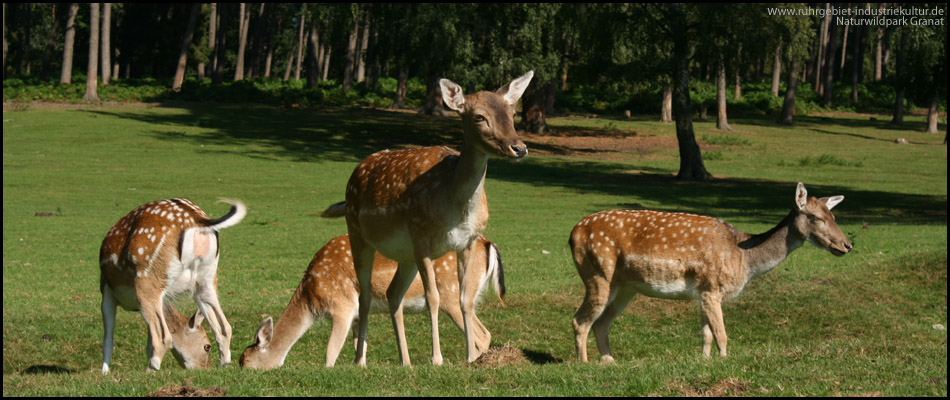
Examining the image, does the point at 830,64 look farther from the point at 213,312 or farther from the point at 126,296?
the point at 126,296

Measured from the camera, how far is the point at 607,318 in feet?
32.1

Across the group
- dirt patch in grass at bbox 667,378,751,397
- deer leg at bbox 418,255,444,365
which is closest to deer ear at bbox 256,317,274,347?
deer leg at bbox 418,255,444,365

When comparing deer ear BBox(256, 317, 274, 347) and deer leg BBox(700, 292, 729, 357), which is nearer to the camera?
deer leg BBox(700, 292, 729, 357)

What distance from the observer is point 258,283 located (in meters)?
14.3

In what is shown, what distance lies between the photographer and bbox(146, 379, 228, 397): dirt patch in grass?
21.9ft

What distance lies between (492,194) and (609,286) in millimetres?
18322

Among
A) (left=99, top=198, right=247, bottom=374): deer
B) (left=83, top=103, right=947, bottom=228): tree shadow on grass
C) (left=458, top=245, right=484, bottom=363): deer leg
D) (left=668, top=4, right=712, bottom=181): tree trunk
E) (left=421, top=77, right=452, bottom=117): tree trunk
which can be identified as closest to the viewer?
(left=458, top=245, right=484, bottom=363): deer leg

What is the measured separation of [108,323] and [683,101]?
2483cm

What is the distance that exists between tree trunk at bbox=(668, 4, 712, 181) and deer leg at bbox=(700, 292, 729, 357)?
21.7 meters

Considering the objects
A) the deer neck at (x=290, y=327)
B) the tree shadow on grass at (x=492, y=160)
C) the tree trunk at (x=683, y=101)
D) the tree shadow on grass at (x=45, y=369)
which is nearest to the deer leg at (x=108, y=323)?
the tree shadow on grass at (x=45, y=369)

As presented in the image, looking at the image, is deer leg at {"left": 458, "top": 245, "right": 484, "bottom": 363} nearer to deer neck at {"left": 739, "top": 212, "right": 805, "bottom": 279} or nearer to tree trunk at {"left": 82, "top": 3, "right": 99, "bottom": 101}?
deer neck at {"left": 739, "top": 212, "right": 805, "bottom": 279}

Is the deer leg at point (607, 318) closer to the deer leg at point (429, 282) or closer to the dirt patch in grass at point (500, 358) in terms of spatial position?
the dirt patch in grass at point (500, 358)

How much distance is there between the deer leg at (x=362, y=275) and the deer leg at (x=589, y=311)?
2107 millimetres

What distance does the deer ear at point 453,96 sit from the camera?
24.7ft
